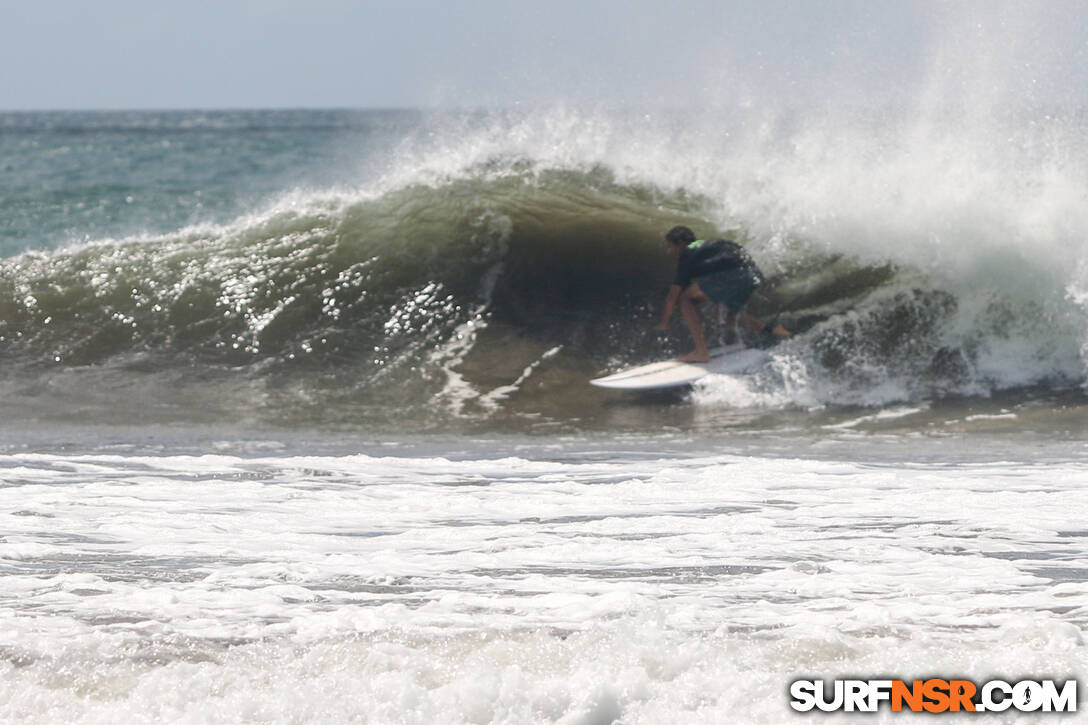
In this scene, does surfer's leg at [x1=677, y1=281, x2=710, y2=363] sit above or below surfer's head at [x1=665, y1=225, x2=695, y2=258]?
below

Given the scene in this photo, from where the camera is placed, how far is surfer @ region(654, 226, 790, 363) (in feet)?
28.7

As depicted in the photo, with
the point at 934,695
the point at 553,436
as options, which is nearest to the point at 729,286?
the point at 553,436

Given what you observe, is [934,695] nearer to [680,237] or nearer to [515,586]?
[515,586]

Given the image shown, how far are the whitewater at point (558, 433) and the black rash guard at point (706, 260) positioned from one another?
766 millimetres

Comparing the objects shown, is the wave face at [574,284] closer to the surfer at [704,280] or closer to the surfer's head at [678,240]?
the surfer at [704,280]

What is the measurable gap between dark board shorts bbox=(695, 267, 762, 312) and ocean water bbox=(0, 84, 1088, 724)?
47 cm

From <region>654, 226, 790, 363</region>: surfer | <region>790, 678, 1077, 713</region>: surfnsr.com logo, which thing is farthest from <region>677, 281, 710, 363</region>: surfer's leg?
<region>790, 678, 1077, 713</region>: surfnsr.com logo

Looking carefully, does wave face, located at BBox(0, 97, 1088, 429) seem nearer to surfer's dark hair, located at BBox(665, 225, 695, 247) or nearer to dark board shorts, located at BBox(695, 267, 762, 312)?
dark board shorts, located at BBox(695, 267, 762, 312)

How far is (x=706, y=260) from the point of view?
882 centimetres

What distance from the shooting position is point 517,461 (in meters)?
6.71

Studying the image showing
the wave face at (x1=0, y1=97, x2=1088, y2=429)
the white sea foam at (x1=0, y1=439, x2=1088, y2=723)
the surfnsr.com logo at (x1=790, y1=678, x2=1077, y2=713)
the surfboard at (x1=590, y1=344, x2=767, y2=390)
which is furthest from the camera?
the wave face at (x1=0, y1=97, x2=1088, y2=429)

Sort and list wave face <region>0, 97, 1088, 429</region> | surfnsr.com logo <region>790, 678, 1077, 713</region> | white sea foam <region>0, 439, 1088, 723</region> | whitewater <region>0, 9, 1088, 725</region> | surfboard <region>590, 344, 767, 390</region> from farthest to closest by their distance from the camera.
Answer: wave face <region>0, 97, 1088, 429</region>
surfboard <region>590, 344, 767, 390</region>
whitewater <region>0, 9, 1088, 725</region>
white sea foam <region>0, 439, 1088, 723</region>
surfnsr.com logo <region>790, 678, 1077, 713</region>

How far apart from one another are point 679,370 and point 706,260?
859 millimetres

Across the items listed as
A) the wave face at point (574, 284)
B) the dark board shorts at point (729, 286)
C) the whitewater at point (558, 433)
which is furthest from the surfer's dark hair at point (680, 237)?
the whitewater at point (558, 433)
